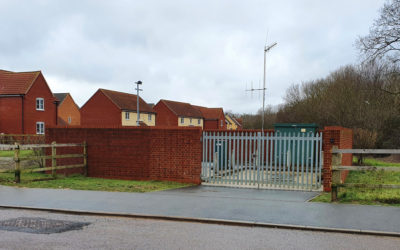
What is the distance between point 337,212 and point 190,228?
3.19 m

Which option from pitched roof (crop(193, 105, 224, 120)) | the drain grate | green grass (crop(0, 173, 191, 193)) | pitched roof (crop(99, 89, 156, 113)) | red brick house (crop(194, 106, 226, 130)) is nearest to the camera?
the drain grate

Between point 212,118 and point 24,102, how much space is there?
44044 millimetres

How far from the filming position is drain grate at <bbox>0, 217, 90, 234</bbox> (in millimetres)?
6332

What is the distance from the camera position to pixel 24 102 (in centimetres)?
3753

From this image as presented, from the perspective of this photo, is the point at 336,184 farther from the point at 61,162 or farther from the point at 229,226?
the point at 61,162

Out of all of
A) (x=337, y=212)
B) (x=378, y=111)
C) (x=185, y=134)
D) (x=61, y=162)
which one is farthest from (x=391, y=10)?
(x=61, y=162)

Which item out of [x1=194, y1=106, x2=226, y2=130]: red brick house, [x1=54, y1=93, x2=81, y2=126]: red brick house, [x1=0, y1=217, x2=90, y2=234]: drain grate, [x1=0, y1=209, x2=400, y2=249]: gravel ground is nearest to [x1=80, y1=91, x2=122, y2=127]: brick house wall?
[x1=54, y1=93, x2=81, y2=126]: red brick house

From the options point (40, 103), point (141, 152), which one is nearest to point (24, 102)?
point (40, 103)

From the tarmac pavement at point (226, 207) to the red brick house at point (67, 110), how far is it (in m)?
55.6

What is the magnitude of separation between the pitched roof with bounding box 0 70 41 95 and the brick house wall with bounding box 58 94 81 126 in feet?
72.2

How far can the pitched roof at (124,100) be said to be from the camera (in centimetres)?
5114

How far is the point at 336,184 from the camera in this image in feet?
28.6

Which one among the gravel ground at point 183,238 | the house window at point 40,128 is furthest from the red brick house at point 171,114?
the gravel ground at point 183,238

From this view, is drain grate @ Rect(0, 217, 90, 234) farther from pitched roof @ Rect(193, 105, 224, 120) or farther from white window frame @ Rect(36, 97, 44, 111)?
pitched roof @ Rect(193, 105, 224, 120)
